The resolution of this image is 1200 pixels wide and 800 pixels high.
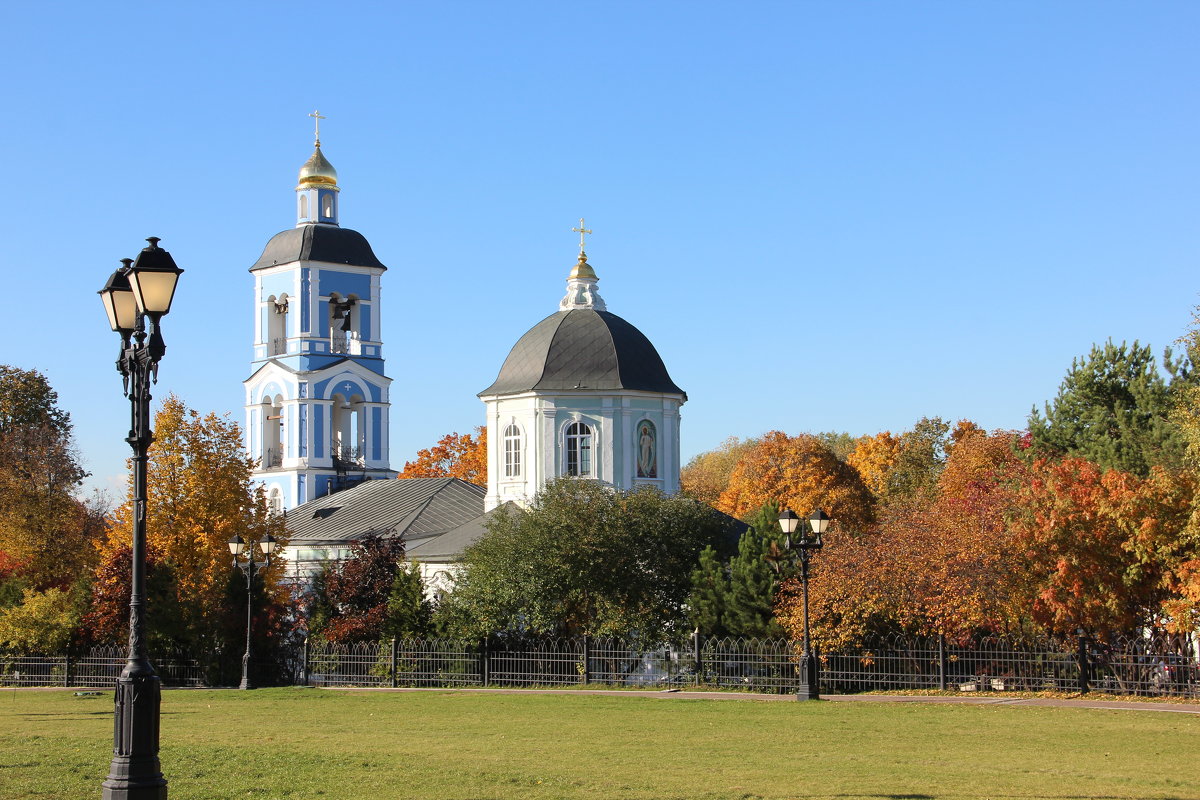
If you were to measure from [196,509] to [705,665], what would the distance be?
57.0 ft

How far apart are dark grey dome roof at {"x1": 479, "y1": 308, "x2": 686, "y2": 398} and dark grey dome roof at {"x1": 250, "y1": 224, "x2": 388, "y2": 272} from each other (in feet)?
53.2

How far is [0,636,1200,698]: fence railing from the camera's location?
26.8m

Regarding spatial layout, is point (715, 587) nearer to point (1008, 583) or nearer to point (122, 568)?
point (1008, 583)

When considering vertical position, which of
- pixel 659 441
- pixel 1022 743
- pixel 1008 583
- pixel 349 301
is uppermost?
pixel 349 301

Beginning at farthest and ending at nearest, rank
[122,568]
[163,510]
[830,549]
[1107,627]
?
[163,510]
[122,568]
[830,549]
[1107,627]

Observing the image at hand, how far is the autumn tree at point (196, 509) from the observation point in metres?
39.7

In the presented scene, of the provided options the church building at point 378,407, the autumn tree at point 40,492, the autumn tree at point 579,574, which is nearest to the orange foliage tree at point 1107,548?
the autumn tree at point 579,574

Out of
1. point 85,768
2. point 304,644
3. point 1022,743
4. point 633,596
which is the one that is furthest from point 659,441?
point 85,768

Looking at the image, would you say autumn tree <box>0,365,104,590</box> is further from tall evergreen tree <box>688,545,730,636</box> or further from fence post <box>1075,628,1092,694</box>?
fence post <box>1075,628,1092,694</box>

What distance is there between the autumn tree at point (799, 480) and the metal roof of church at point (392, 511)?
1747 centimetres

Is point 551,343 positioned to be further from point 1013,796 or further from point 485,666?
point 1013,796

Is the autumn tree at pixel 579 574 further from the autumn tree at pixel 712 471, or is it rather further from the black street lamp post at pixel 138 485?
the autumn tree at pixel 712 471

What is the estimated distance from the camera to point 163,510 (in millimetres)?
40781

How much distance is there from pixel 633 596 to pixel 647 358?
11.5 meters
